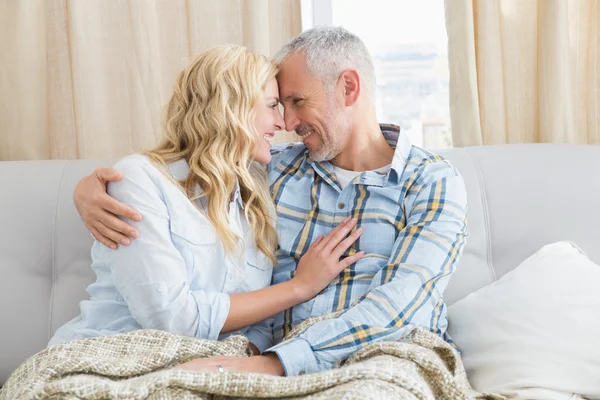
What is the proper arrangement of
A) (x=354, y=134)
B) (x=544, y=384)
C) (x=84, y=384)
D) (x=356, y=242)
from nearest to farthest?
(x=84, y=384) → (x=544, y=384) → (x=356, y=242) → (x=354, y=134)

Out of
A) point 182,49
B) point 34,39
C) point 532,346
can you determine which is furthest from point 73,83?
point 532,346

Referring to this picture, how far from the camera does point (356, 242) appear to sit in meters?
1.72

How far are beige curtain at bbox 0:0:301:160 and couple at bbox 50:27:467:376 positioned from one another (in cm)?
49

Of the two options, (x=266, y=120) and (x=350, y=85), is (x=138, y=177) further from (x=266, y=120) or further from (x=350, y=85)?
(x=350, y=85)

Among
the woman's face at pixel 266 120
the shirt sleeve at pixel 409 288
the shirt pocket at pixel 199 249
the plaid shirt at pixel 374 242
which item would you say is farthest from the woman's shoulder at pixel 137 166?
the shirt sleeve at pixel 409 288

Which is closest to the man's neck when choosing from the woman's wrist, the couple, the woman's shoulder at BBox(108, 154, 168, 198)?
the couple

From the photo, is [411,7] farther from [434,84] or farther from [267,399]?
[267,399]

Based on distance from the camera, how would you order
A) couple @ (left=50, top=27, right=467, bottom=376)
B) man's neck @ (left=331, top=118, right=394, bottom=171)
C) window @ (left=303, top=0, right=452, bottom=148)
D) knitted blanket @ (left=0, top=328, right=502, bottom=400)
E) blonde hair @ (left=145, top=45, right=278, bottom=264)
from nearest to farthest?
knitted blanket @ (left=0, top=328, right=502, bottom=400) < couple @ (left=50, top=27, right=467, bottom=376) < blonde hair @ (left=145, top=45, right=278, bottom=264) < man's neck @ (left=331, top=118, right=394, bottom=171) < window @ (left=303, top=0, right=452, bottom=148)

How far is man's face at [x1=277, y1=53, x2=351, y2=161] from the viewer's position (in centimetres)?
178

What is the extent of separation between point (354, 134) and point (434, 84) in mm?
701

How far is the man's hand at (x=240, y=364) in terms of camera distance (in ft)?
4.54

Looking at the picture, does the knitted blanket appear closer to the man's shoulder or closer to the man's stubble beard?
the man's shoulder

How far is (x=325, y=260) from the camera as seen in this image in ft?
5.45

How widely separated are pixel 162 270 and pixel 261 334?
1.17 ft
